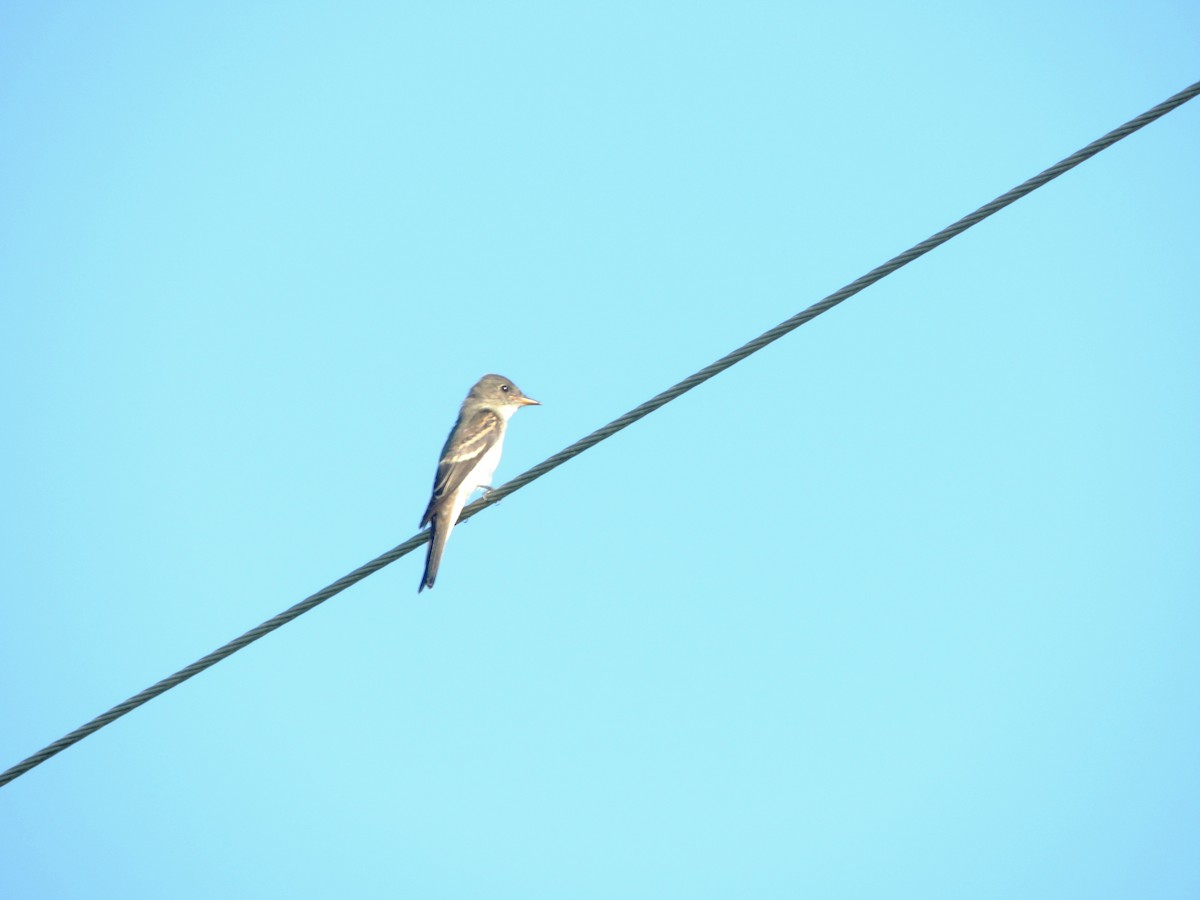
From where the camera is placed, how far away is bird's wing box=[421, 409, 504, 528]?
12125mm

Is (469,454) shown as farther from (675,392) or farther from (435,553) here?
(675,392)

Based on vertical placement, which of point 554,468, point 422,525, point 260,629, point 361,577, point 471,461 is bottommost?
point 260,629

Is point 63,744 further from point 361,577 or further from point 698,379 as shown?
point 698,379

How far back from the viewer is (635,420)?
7.86 meters

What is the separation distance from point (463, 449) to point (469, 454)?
0.12 meters

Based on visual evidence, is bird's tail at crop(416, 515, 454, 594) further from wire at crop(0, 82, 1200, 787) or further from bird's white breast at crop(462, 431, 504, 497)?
wire at crop(0, 82, 1200, 787)

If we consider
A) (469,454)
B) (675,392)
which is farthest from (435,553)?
(675,392)

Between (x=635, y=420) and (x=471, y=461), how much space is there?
5.19 metres

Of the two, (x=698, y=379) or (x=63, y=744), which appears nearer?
(x=63, y=744)

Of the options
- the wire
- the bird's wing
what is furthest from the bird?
the wire

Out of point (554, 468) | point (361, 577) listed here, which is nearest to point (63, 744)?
point (361, 577)

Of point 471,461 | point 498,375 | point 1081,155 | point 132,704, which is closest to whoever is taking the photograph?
point 132,704

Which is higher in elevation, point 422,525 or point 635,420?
point 422,525

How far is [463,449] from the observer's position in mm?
13031
